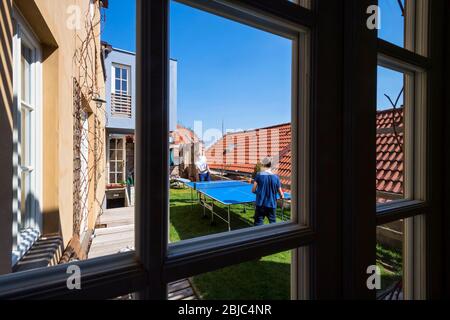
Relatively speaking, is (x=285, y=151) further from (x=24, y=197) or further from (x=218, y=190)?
(x=218, y=190)

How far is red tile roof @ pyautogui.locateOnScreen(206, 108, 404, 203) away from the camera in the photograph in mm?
1142

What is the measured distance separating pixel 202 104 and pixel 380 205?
5.00 feet

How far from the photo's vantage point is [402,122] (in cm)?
130

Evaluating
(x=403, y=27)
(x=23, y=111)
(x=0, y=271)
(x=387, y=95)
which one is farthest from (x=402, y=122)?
(x=23, y=111)

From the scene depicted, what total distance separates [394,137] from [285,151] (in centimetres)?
61

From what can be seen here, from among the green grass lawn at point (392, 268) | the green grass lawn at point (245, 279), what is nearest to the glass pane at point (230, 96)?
the green grass lawn at point (245, 279)

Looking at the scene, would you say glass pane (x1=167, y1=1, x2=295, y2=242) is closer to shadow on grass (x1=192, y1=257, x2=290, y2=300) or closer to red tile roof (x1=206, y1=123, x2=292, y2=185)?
red tile roof (x1=206, y1=123, x2=292, y2=185)

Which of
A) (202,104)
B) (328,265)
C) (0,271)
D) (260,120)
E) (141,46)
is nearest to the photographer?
(141,46)

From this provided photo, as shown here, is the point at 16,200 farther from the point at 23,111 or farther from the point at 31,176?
the point at 23,111

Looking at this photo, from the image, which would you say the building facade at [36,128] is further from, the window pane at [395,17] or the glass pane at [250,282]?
the window pane at [395,17]

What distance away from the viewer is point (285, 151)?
1477mm

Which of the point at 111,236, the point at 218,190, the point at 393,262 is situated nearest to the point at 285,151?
the point at 393,262

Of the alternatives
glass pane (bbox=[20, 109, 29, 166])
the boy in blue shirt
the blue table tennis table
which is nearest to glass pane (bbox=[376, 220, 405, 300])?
glass pane (bbox=[20, 109, 29, 166])

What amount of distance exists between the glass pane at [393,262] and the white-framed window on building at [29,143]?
1.90 metres
